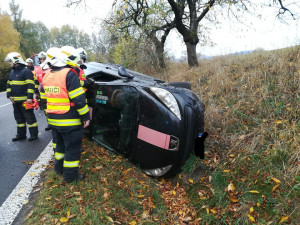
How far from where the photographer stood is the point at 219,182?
278 cm

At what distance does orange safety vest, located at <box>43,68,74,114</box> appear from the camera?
8.50 feet

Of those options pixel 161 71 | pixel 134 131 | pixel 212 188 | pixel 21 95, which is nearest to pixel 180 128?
pixel 134 131

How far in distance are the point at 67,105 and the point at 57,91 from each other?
213 millimetres

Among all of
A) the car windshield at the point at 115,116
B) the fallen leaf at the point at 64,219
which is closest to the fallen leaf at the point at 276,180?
the car windshield at the point at 115,116

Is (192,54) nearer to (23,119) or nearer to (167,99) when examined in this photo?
(167,99)

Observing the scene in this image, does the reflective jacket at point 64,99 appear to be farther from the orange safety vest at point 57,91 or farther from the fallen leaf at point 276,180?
the fallen leaf at point 276,180

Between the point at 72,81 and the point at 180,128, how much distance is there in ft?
4.92

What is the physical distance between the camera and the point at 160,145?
8.98 feet

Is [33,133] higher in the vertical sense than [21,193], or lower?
higher

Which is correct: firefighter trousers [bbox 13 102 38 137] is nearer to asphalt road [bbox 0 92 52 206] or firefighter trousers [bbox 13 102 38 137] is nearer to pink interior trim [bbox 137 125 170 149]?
asphalt road [bbox 0 92 52 206]

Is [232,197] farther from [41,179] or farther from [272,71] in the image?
[272,71]

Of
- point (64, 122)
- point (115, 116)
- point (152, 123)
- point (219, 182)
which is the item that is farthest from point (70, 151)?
point (219, 182)

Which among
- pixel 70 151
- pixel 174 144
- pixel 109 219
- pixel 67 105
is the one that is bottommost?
pixel 109 219

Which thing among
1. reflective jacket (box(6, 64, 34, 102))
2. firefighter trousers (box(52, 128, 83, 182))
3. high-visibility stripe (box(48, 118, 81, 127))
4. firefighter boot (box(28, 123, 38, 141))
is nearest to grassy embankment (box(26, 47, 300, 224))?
firefighter trousers (box(52, 128, 83, 182))
